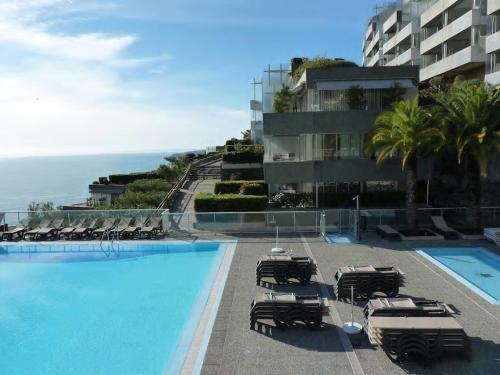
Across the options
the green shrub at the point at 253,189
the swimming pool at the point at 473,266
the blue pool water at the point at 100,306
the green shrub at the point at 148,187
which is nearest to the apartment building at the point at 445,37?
the swimming pool at the point at 473,266

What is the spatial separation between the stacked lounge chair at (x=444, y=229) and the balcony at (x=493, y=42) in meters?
17.4

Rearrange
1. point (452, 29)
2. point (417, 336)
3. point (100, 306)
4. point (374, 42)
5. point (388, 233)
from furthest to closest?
point (374, 42) → point (452, 29) → point (388, 233) → point (100, 306) → point (417, 336)

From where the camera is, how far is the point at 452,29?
136 ft

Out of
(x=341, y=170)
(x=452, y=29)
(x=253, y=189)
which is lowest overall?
(x=253, y=189)

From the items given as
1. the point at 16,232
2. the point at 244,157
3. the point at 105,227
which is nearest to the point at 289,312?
the point at 105,227

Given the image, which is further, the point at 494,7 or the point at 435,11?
the point at 435,11

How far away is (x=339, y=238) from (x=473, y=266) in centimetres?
639

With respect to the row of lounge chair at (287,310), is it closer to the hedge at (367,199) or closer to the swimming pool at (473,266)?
the swimming pool at (473,266)

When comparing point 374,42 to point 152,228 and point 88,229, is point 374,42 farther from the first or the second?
point 88,229

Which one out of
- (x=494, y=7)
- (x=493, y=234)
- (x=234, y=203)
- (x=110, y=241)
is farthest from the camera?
(x=494, y=7)

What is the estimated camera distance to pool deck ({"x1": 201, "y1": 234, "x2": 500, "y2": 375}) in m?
9.95

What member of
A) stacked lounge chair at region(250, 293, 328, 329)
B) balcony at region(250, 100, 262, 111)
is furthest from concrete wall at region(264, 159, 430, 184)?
balcony at region(250, 100, 262, 111)

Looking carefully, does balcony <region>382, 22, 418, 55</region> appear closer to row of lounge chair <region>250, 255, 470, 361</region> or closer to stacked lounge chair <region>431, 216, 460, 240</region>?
stacked lounge chair <region>431, 216, 460, 240</region>

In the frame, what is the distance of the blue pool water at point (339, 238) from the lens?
72.5 feet
